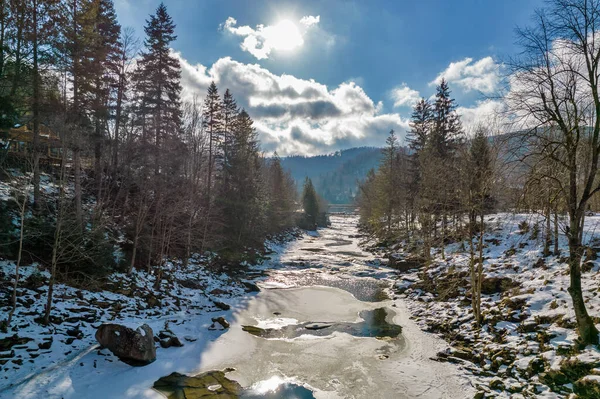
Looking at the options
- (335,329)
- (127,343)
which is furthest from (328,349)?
(127,343)

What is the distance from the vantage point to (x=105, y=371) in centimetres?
869

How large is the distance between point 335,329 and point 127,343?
27.6ft

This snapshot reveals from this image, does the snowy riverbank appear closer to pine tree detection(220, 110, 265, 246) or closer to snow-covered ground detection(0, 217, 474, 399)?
snow-covered ground detection(0, 217, 474, 399)

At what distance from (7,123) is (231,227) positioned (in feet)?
62.4

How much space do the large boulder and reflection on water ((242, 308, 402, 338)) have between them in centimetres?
465

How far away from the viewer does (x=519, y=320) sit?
11.4 metres

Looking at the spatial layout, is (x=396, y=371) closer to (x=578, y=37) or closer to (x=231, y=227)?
(x=578, y=37)

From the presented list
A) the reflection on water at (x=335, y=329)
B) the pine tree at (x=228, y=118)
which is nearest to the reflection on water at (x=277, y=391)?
the reflection on water at (x=335, y=329)

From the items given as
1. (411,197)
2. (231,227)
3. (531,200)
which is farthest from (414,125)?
(531,200)

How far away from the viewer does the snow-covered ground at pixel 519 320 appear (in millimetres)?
8155

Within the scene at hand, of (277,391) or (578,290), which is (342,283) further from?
(578,290)

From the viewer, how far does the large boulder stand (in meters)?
9.39

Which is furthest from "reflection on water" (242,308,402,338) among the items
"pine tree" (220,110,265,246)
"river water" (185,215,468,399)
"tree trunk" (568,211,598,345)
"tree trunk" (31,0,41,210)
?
"pine tree" (220,110,265,246)

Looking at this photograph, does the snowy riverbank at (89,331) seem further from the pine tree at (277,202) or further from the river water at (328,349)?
the pine tree at (277,202)
